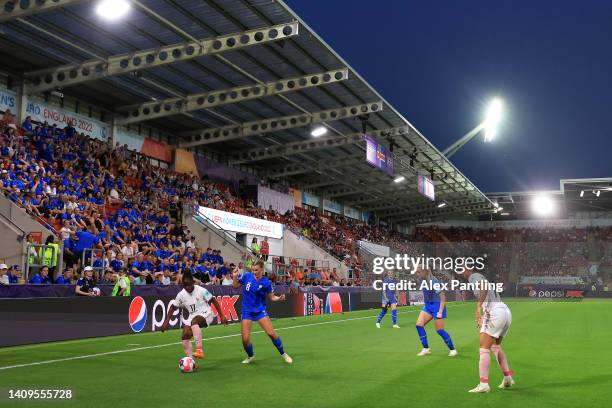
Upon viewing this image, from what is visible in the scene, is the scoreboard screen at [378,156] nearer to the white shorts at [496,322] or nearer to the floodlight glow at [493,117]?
the white shorts at [496,322]

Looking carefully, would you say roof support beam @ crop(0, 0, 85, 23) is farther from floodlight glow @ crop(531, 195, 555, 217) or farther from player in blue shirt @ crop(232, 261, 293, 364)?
floodlight glow @ crop(531, 195, 555, 217)

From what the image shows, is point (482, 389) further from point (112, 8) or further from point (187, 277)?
point (112, 8)

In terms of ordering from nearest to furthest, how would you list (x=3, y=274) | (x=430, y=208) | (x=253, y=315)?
(x=253, y=315) → (x=3, y=274) → (x=430, y=208)

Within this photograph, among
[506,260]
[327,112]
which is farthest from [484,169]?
[327,112]

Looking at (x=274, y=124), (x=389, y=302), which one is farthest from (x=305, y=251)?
(x=389, y=302)

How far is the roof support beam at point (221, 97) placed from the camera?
3003 centimetres

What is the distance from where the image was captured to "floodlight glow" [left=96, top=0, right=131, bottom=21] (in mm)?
21516

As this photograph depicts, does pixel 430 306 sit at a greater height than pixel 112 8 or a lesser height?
lesser

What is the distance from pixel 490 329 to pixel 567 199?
3140 inches

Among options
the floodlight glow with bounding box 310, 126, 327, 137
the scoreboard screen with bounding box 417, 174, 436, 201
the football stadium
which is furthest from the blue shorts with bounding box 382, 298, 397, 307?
the scoreboard screen with bounding box 417, 174, 436, 201

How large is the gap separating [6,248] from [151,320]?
205 inches

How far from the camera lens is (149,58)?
2664cm

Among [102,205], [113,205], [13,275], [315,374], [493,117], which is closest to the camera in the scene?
[315,374]

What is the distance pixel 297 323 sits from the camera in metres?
25.1
